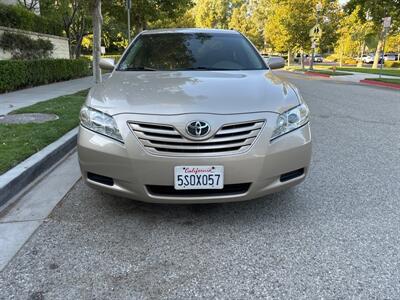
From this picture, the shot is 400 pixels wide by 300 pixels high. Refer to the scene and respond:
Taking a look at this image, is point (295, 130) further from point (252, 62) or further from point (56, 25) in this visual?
point (56, 25)

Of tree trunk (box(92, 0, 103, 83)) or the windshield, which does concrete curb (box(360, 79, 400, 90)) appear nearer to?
tree trunk (box(92, 0, 103, 83))

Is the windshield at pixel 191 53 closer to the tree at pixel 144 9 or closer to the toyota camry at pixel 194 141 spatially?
the toyota camry at pixel 194 141

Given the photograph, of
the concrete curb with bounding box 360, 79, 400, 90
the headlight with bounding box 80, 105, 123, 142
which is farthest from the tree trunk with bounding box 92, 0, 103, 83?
the concrete curb with bounding box 360, 79, 400, 90

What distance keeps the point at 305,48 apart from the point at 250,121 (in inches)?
1314

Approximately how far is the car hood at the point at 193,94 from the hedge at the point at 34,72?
842 cm

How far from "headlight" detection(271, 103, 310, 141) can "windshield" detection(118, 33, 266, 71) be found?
3.79 ft

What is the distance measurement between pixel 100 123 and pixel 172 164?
2.26ft

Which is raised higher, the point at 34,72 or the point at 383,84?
the point at 34,72

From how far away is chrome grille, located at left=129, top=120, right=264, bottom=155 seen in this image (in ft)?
8.66

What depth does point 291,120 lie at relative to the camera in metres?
2.92

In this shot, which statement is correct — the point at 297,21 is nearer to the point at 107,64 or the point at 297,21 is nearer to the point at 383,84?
the point at 383,84

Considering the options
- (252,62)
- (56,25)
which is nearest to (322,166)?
(252,62)

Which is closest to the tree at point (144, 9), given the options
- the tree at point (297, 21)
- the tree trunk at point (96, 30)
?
the tree trunk at point (96, 30)

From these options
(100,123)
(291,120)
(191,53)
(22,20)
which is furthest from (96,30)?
(291,120)
